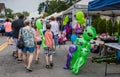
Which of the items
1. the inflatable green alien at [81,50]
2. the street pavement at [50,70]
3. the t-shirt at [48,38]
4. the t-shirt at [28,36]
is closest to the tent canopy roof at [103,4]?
the inflatable green alien at [81,50]

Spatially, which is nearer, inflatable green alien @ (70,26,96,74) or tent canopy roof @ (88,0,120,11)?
tent canopy roof @ (88,0,120,11)

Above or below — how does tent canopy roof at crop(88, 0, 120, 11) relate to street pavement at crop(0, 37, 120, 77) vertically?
above

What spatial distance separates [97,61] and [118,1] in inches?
180

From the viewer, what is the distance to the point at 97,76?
33.0 feet

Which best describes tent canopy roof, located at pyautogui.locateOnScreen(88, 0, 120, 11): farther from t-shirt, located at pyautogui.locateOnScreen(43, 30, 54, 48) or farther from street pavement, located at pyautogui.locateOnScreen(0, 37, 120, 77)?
street pavement, located at pyautogui.locateOnScreen(0, 37, 120, 77)

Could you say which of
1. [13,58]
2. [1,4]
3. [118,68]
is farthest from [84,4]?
[1,4]

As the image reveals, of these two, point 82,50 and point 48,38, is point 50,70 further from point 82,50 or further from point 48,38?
point 82,50

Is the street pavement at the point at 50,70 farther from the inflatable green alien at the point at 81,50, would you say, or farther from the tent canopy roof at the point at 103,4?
the tent canopy roof at the point at 103,4

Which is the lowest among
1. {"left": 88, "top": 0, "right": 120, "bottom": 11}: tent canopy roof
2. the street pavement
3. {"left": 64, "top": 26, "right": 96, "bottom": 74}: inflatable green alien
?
the street pavement

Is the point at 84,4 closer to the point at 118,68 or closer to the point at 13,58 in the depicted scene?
the point at 13,58

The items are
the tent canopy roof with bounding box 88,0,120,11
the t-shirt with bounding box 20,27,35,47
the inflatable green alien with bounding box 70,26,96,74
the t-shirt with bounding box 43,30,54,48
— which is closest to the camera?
the tent canopy roof with bounding box 88,0,120,11

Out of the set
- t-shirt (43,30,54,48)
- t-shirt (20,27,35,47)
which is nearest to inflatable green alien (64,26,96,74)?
A: t-shirt (43,30,54,48)

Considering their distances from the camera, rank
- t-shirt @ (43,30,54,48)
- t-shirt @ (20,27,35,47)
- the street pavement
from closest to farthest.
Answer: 1. the street pavement
2. t-shirt @ (20,27,35,47)
3. t-shirt @ (43,30,54,48)

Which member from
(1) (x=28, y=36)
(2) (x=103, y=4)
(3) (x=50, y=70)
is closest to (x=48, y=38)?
(1) (x=28, y=36)
